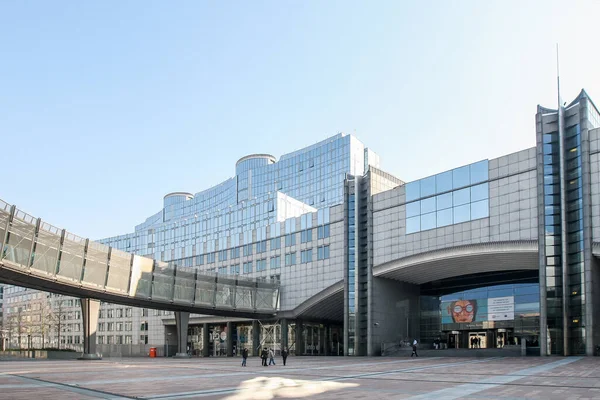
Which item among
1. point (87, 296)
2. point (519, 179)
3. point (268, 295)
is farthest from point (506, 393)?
point (268, 295)

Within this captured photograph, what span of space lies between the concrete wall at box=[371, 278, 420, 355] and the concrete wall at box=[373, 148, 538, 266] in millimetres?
5125

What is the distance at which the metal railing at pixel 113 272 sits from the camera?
4225 centimetres

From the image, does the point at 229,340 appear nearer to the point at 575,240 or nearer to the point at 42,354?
the point at 42,354

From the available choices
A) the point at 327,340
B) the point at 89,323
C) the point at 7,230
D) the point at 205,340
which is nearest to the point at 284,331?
the point at 327,340

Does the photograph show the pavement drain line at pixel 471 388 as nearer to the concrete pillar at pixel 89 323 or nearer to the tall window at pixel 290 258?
the concrete pillar at pixel 89 323

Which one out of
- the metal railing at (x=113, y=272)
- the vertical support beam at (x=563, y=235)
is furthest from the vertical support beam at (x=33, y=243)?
the vertical support beam at (x=563, y=235)

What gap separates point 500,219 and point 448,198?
243 inches

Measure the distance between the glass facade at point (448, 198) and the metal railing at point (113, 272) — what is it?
22.8 metres

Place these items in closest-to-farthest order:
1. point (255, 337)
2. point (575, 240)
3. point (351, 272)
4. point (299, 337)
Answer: point (575, 240)
point (351, 272)
point (299, 337)
point (255, 337)

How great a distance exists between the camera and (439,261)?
5734 cm

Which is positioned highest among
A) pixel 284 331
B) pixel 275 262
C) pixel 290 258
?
pixel 290 258

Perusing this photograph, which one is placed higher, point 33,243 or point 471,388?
point 33,243

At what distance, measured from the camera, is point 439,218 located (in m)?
57.5

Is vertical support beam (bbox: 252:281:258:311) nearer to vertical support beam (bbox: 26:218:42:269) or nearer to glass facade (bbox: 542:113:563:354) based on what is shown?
vertical support beam (bbox: 26:218:42:269)
